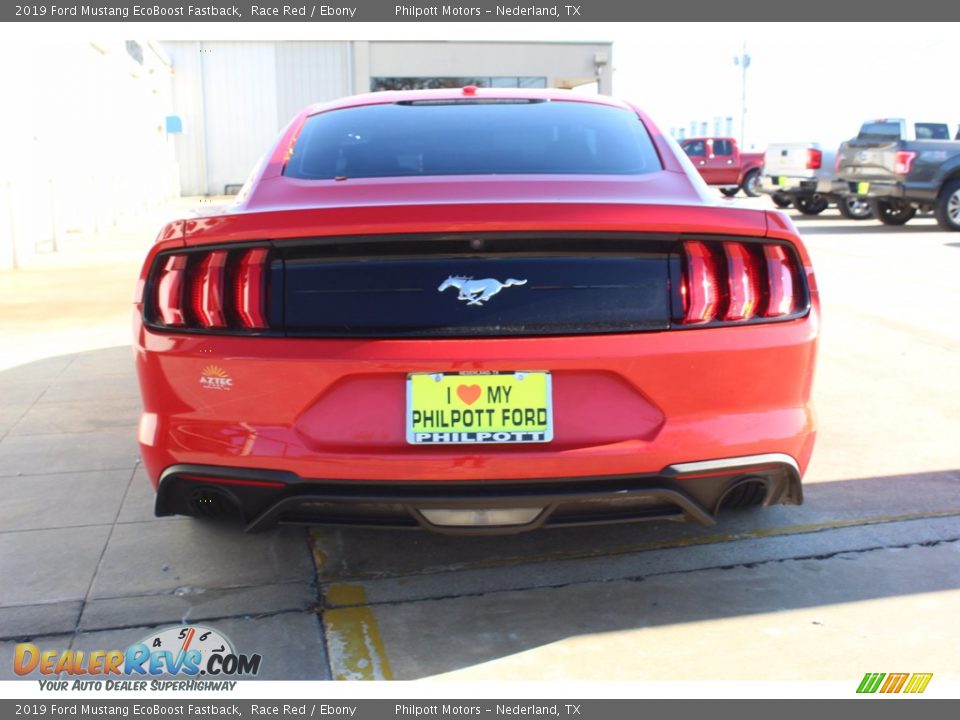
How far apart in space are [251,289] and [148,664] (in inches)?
42.2

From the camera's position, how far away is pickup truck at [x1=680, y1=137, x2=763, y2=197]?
30438mm

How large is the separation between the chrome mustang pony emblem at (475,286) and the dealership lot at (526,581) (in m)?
0.98

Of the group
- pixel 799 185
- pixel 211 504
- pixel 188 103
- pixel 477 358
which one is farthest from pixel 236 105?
pixel 477 358

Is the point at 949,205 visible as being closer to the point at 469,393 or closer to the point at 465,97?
the point at 465,97

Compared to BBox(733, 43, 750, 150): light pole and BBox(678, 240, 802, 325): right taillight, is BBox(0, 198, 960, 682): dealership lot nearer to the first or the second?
BBox(678, 240, 802, 325): right taillight

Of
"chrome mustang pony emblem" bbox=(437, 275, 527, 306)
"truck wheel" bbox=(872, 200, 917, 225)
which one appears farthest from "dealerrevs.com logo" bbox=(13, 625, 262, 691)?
"truck wheel" bbox=(872, 200, 917, 225)

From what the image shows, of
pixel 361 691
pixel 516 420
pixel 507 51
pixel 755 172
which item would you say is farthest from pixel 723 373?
pixel 507 51

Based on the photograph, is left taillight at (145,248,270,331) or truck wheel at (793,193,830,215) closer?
left taillight at (145,248,270,331)

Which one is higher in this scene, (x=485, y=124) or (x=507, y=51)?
(x=507, y=51)

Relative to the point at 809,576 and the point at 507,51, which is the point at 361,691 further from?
the point at 507,51

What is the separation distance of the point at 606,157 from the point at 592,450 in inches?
50.0

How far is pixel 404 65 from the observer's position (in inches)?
1555

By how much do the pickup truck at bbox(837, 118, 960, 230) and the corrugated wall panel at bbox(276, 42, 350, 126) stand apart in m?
25.4

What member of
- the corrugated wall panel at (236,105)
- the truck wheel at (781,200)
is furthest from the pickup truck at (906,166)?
the corrugated wall panel at (236,105)
